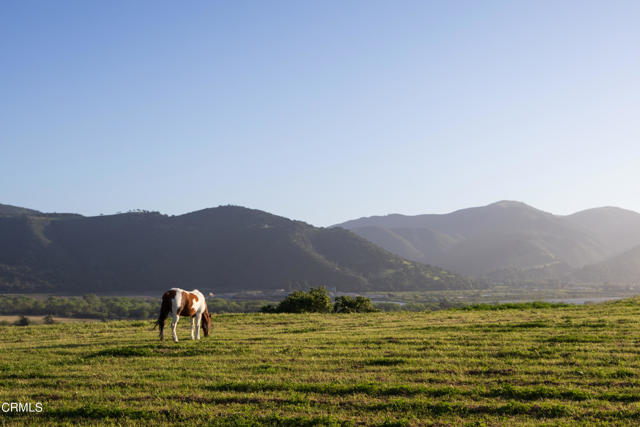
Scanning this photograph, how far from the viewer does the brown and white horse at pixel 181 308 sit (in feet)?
65.5

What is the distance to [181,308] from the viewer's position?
797 inches

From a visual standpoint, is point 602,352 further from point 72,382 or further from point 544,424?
point 72,382

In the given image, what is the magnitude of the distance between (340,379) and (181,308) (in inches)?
389

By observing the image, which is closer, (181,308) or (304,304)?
(181,308)

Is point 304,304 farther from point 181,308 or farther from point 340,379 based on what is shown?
point 340,379

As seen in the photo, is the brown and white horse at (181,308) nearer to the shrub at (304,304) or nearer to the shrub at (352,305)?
the shrub at (304,304)

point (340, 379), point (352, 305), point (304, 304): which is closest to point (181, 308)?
point (340, 379)

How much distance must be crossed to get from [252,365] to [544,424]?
8376mm

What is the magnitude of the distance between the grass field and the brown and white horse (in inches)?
42.0

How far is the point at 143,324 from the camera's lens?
29.1 m

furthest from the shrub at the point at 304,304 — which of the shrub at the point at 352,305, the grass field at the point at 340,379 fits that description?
the grass field at the point at 340,379

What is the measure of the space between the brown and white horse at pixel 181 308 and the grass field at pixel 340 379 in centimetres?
107

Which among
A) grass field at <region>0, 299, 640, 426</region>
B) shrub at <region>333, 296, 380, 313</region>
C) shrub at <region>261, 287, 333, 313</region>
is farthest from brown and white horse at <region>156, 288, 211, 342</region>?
shrub at <region>333, 296, 380, 313</region>

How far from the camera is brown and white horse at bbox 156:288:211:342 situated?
1997 cm
